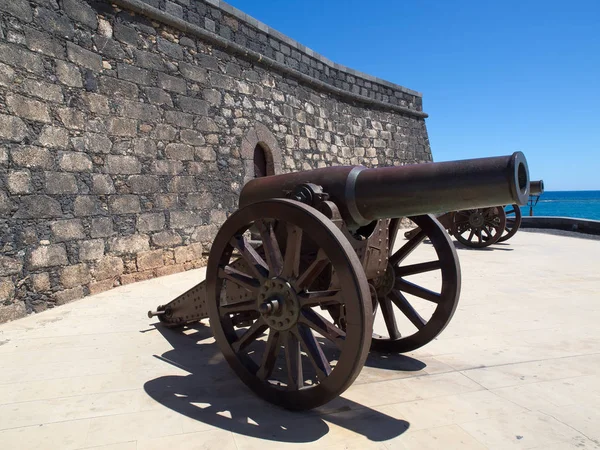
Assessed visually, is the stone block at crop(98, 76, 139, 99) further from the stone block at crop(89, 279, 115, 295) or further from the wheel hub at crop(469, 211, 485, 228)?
the wheel hub at crop(469, 211, 485, 228)

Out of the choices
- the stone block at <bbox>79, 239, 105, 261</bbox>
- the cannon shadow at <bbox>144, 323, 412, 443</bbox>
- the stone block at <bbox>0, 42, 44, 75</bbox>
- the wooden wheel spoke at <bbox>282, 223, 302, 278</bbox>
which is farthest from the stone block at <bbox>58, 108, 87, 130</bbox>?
the wooden wheel spoke at <bbox>282, 223, 302, 278</bbox>

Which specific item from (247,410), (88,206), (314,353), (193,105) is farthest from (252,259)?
(193,105)

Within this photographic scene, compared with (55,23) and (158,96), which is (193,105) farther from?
(55,23)

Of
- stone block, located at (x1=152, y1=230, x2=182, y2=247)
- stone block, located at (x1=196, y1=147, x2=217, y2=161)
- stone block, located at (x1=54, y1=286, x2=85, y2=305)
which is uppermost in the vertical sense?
stone block, located at (x1=196, y1=147, x2=217, y2=161)

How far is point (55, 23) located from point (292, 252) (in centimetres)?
426

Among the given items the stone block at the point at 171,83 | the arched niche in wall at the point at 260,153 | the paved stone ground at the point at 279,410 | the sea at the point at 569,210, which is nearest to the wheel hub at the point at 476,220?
the arched niche in wall at the point at 260,153

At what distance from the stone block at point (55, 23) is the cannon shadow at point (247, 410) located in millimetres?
3801

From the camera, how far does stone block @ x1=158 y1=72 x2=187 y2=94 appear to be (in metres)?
6.45

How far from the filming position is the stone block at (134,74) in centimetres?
588

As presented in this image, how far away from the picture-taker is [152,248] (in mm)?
6215

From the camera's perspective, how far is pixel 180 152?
22.0ft

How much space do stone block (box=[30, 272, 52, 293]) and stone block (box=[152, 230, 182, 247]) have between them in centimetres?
158

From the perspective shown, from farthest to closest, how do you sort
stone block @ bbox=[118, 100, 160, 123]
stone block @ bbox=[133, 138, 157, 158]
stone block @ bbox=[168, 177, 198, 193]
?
1. stone block @ bbox=[168, 177, 198, 193]
2. stone block @ bbox=[133, 138, 157, 158]
3. stone block @ bbox=[118, 100, 160, 123]

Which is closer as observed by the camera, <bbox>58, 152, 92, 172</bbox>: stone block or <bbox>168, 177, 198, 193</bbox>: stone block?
<bbox>58, 152, 92, 172</bbox>: stone block
